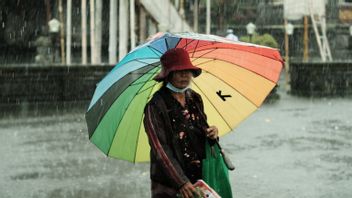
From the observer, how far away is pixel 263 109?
632 inches

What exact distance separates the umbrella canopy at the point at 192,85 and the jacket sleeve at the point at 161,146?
0.64 meters

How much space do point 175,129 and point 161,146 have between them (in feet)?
0.47

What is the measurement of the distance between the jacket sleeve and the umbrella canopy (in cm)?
64

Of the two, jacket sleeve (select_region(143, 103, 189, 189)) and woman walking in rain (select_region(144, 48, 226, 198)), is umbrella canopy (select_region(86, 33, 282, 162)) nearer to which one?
woman walking in rain (select_region(144, 48, 226, 198))

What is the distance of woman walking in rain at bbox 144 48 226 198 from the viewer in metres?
4.10

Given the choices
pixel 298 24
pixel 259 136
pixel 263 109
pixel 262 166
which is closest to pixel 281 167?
pixel 262 166

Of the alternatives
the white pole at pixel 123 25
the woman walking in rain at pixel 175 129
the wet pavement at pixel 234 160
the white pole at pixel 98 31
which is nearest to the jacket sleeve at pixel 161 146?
the woman walking in rain at pixel 175 129

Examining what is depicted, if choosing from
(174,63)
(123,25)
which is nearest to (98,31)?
(123,25)

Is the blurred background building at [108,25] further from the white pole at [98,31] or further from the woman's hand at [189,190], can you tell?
the woman's hand at [189,190]

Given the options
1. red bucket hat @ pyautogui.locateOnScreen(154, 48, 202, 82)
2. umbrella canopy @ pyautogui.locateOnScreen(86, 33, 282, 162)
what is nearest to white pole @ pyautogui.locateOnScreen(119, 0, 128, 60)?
umbrella canopy @ pyautogui.locateOnScreen(86, 33, 282, 162)

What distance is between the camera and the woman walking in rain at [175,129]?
161 inches

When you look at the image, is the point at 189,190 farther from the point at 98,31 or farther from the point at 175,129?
the point at 98,31

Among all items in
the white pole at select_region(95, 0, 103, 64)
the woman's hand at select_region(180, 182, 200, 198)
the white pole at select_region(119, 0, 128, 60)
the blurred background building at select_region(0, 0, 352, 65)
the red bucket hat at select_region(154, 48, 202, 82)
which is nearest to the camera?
the woman's hand at select_region(180, 182, 200, 198)

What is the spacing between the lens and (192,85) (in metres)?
5.03
